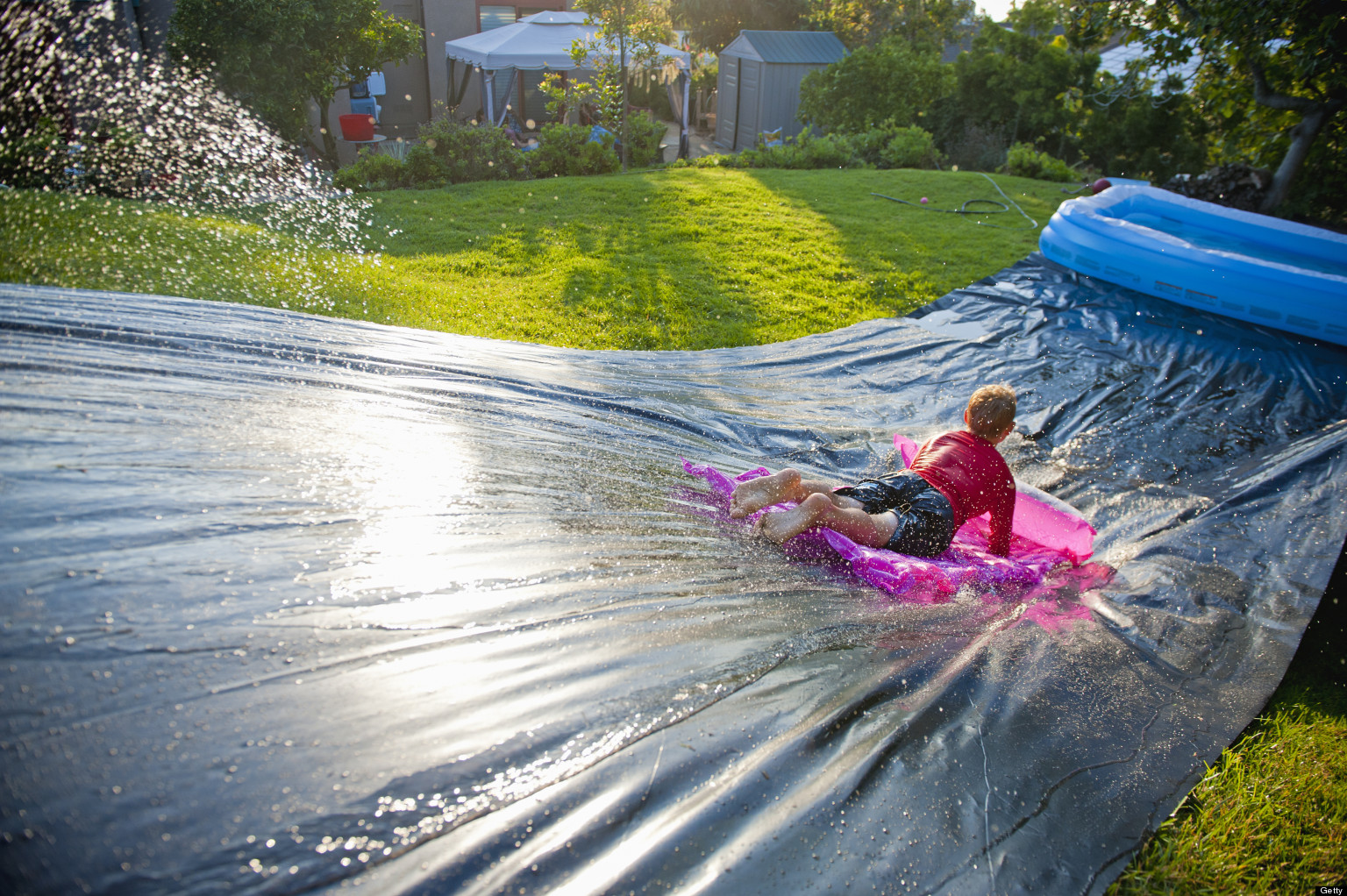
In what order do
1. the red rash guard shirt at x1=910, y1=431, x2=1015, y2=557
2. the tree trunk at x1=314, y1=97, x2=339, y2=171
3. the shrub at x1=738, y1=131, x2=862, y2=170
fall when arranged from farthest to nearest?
1. the shrub at x1=738, y1=131, x2=862, y2=170
2. the tree trunk at x1=314, y1=97, x2=339, y2=171
3. the red rash guard shirt at x1=910, y1=431, x2=1015, y2=557

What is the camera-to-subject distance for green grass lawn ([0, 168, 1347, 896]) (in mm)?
2072

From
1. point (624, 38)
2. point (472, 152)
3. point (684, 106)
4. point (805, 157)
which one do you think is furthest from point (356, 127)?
point (805, 157)

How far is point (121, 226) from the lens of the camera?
21.8 feet

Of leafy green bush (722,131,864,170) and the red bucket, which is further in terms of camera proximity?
the red bucket

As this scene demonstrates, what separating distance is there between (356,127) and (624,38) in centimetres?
566

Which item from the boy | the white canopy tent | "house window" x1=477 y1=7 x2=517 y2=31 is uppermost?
"house window" x1=477 y1=7 x2=517 y2=31

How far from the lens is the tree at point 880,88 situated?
15.0 m

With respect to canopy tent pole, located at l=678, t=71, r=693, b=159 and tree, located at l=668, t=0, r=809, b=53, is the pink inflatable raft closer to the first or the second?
canopy tent pole, located at l=678, t=71, r=693, b=159

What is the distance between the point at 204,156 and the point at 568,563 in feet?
36.2

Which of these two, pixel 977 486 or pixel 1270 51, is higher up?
pixel 1270 51

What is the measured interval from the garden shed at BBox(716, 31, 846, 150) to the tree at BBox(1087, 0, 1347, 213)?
29.6 ft

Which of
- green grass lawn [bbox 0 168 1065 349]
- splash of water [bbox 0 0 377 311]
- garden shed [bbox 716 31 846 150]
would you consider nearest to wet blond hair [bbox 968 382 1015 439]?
green grass lawn [bbox 0 168 1065 349]

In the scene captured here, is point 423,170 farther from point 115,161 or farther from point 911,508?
point 911,508

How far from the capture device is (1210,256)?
229 inches
